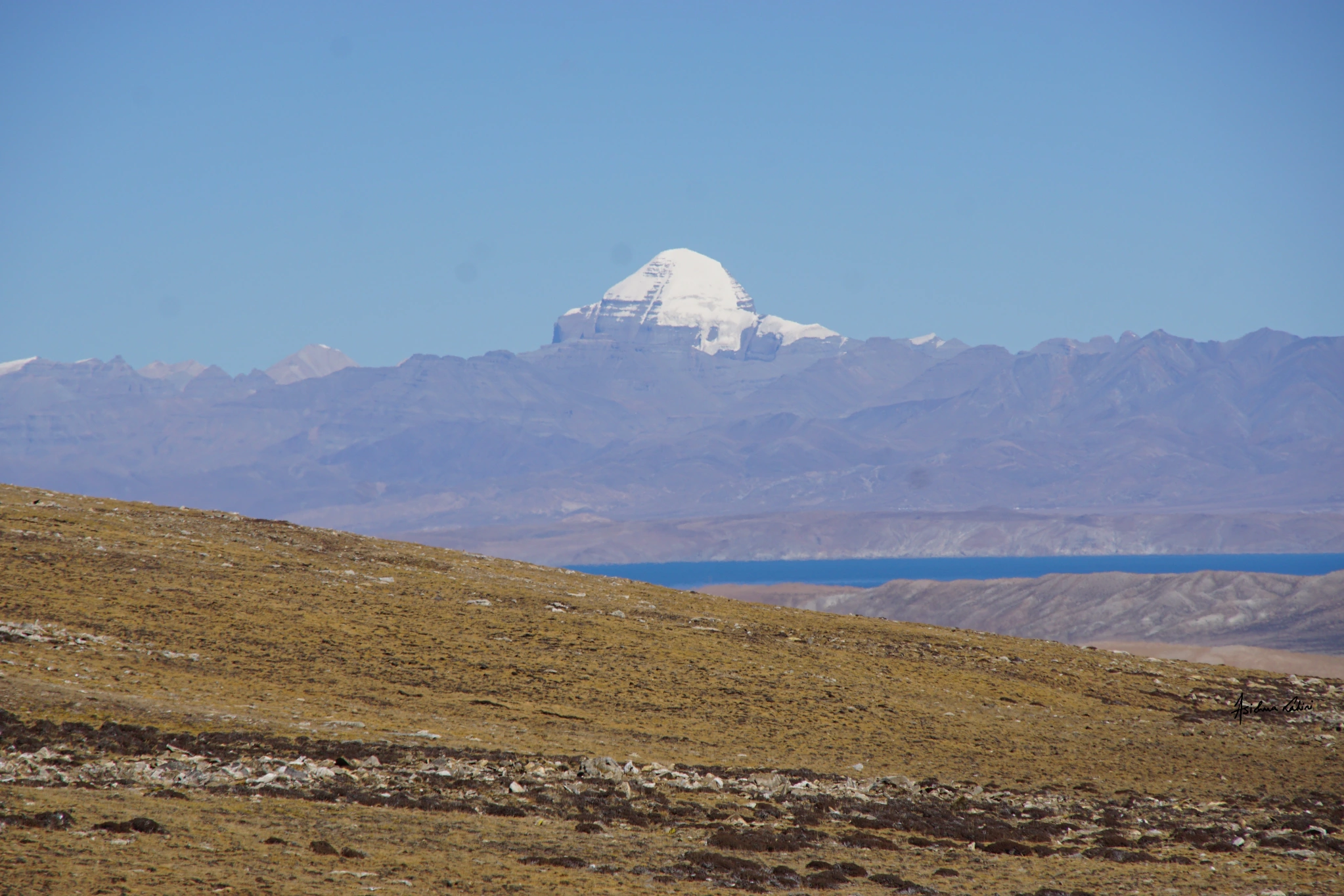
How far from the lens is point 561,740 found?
32.9 m

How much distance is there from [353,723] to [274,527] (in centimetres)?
2875

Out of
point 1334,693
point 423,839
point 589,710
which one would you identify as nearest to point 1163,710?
point 1334,693

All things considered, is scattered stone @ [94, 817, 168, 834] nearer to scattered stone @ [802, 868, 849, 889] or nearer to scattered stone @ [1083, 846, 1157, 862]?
scattered stone @ [802, 868, 849, 889]

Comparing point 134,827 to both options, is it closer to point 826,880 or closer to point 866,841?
point 826,880

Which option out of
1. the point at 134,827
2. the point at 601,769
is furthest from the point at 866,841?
the point at 134,827

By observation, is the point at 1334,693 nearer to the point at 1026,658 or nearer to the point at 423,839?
the point at 1026,658

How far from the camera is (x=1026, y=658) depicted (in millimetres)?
52562
